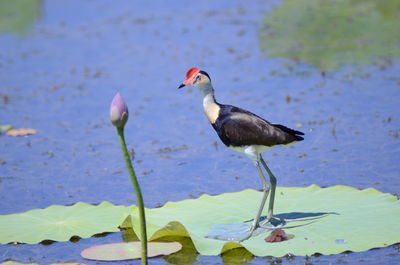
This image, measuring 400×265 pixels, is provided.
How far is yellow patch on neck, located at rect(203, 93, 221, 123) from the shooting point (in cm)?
531

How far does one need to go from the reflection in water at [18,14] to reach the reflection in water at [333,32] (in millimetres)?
4916

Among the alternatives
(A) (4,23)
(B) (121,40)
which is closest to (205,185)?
(B) (121,40)

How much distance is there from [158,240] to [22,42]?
8.55 m

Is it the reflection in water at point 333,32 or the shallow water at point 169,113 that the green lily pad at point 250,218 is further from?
the reflection in water at point 333,32

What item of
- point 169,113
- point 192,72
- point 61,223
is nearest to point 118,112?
point 192,72

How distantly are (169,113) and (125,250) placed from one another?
157 inches

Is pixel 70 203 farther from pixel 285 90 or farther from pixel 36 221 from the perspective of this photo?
pixel 285 90

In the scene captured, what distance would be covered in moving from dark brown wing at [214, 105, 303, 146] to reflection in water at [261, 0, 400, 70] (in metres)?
4.82

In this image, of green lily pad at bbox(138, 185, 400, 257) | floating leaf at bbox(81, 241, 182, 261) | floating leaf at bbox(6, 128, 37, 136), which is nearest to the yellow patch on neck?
green lily pad at bbox(138, 185, 400, 257)

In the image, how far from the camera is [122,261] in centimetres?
493

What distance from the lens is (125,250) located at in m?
4.94

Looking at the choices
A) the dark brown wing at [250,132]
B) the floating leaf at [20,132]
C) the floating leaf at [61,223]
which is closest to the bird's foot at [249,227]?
the dark brown wing at [250,132]

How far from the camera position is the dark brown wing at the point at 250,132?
512 cm

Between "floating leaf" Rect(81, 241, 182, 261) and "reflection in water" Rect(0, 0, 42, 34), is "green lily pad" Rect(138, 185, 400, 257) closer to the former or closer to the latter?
"floating leaf" Rect(81, 241, 182, 261)
